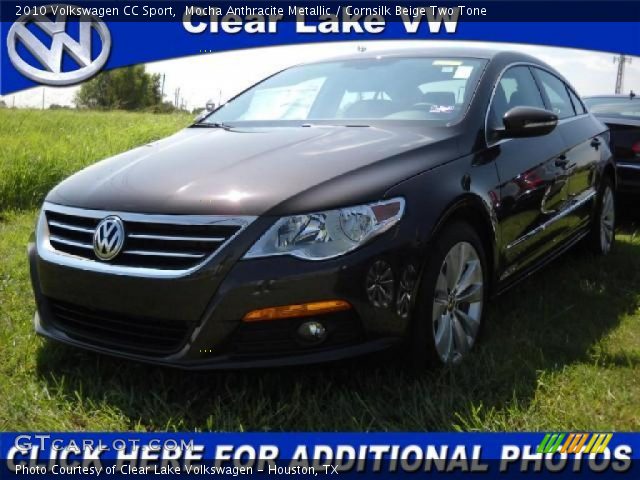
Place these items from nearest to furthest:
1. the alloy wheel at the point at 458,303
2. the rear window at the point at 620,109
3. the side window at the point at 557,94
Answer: the alloy wheel at the point at 458,303 → the side window at the point at 557,94 → the rear window at the point at 620,109

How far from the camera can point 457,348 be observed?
272 cm

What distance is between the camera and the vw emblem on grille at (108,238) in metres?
2.32

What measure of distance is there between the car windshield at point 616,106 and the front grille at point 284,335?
4.53m

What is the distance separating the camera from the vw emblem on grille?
2.32m

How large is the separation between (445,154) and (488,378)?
93cm

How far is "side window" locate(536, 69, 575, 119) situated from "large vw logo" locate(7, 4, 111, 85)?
4374mm

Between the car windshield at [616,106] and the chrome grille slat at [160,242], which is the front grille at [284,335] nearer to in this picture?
the chrome grille slat at [160,242]

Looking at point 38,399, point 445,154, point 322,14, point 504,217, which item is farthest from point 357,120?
point 322,14

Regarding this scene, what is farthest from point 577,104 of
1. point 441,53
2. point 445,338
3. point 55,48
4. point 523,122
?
point 55,48

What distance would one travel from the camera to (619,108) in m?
5.91

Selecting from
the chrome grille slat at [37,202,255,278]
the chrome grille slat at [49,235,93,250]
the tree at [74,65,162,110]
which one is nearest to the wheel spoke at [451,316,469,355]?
the chrome grille slat at [37,202,255,278]

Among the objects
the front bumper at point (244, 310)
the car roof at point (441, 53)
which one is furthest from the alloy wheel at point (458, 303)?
the car roof at point (441, 53)

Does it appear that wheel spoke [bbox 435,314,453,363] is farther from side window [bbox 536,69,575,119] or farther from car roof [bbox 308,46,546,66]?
side window [bbox 536,69,575,119]

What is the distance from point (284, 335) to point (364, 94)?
64.7 inches
